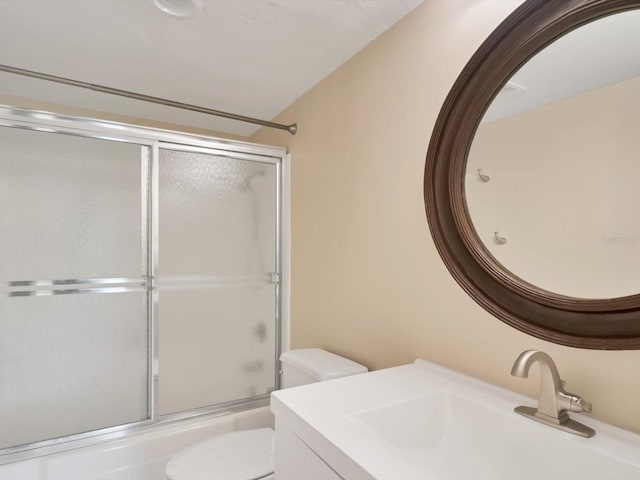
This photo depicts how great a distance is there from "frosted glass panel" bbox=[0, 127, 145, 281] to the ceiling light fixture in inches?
30.3

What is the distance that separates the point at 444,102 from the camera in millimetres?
1185

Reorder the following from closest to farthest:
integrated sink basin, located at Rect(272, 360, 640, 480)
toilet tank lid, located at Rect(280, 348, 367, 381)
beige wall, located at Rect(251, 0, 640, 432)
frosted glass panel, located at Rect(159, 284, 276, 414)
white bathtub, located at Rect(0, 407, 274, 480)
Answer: integrated sink basin, located at Rect(272, 360, 640, 480), beige wall, located at Rect(251, 0, 640, 432), toilet tank lid, located at Rect(280, 348, 367, 381), white bathtub, located at Rect(0, 407, 274, 480), frosted glass panel, located at Rect(159, 284, 276, 414)

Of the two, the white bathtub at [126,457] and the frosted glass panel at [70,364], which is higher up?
the frosted glass panel at [70,364]

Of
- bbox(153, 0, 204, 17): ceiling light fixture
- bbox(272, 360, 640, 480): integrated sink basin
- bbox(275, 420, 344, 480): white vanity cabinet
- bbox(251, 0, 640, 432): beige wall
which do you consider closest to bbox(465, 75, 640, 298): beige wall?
bbox(251, 0, 640, 432): beige wall

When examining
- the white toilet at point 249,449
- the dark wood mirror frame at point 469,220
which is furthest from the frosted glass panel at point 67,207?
the dark wood mirror frame at point 469,220

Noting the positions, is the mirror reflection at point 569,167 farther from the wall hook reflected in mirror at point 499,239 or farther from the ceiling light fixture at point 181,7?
the ceiling light fixture at point 181,7

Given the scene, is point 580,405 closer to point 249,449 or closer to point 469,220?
point 469,220

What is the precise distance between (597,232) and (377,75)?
1055 millimetres

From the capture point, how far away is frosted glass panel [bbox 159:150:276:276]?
78.1 inches

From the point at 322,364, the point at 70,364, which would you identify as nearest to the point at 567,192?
the point at 322,364

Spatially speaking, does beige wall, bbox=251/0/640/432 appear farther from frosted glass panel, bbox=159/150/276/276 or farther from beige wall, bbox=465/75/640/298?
frosted glass panel, bbox=159/150/276/276

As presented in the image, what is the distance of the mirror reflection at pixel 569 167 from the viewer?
Result: 0.79 meters

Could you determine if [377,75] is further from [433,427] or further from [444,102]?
[433,427]

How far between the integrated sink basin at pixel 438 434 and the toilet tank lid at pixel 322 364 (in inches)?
13.2
